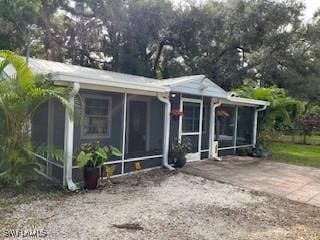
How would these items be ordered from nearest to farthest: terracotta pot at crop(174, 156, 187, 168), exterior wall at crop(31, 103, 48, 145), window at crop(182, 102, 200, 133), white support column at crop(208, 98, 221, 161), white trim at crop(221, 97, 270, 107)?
exterior wall at crop(31, 103, 48, 145)
terracotta pot at crop(174, 156, 187, 168)
window at crop(182, 102, 200, 133)
white support column at crop(208, 98, 221, 161)
white trim at crop(221, 97, 270, 107)

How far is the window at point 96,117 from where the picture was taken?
7.42 m

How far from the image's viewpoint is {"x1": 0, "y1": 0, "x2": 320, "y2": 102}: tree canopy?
677 inches

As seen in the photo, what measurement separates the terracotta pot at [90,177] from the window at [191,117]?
397 centimetres

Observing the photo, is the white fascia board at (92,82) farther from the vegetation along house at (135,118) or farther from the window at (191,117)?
the window at (191,117)

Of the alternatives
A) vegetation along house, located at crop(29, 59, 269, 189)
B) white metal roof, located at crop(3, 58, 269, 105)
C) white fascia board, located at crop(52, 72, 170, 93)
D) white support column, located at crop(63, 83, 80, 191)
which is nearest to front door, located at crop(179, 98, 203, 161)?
vegetation along house, located at crop(29, 59, 269, 189)

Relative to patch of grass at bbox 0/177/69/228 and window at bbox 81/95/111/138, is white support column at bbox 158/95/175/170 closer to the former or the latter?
window at bbox 81/95/111/138

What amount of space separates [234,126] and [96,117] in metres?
6.22

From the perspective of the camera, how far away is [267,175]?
8.12 m

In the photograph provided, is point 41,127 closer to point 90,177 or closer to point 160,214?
point 90,177

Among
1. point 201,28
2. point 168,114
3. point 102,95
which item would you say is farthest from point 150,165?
point 201,28

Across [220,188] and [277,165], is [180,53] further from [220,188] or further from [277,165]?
[220,188]

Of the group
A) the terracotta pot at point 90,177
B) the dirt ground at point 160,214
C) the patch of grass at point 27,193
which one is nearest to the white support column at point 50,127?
the patch of grass at point 27,193

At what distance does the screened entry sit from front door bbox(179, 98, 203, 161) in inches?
52.1

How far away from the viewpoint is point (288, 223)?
466 cm
